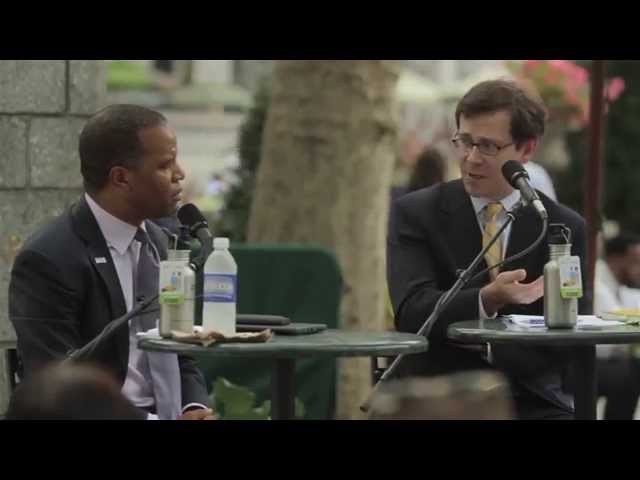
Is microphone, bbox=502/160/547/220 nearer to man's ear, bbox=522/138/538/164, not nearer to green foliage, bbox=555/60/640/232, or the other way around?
man's ear, bbox=522/138/538/164

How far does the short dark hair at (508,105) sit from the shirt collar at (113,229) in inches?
50.0

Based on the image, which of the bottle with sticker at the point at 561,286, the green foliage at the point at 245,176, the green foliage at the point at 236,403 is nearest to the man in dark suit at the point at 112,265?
the bottle with sticker at the point at 561,286

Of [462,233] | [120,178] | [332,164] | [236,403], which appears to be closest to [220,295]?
[120,178]

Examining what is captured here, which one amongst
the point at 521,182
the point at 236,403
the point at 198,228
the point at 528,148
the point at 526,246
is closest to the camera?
the point at 198,228

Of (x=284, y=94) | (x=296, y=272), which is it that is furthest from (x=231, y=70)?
(x=296, y=272)

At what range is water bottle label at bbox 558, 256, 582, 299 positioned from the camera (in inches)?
224

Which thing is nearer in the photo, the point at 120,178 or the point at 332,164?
the point at 120,178

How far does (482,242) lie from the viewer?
6.23m

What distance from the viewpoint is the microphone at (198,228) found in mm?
5547

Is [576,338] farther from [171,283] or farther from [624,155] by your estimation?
[624,155]

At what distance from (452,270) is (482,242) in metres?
0.14

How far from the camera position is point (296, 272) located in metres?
8.42

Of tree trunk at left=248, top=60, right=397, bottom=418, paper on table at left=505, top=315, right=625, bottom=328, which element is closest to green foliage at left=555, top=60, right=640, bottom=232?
tree trunk at left=248, top=60, right=397, bottom=418
